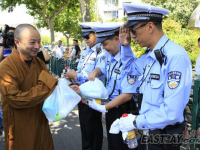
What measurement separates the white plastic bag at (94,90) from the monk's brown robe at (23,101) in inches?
16.6

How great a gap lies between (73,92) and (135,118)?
2.70ft

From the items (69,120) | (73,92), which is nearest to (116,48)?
(73,92)

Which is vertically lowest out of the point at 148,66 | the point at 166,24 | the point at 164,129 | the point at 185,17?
the point at 164,129

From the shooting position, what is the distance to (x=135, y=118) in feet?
5.32

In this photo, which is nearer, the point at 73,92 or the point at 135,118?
the point at 135,118

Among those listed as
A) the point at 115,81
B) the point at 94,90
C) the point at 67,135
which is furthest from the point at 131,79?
the point at 67,135

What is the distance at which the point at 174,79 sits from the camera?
141 centimetres

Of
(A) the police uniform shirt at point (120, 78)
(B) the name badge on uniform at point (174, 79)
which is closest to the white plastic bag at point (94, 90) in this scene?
(A) the police uniform shirt at point (120, 78)

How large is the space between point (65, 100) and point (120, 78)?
77 centimetres

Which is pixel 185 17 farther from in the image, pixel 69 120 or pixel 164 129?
pixel 164 129

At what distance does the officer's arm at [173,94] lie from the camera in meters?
1.39

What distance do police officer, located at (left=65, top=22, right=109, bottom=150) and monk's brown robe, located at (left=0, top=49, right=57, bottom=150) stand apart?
79cm

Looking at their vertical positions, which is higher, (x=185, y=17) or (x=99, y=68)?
(x=185, y=17)

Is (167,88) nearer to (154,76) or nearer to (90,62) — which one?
(154,76)
